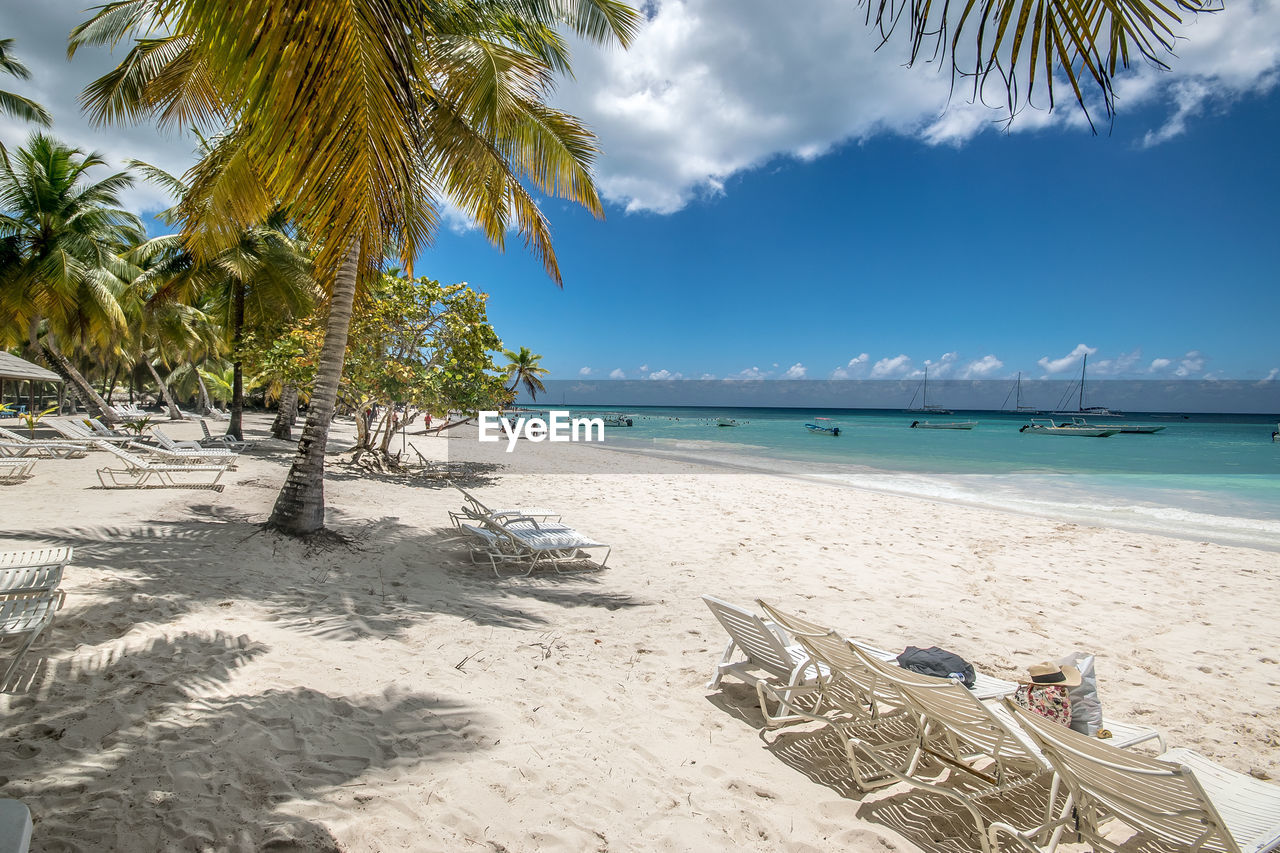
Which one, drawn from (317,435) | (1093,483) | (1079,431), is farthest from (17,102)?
(1079,431)

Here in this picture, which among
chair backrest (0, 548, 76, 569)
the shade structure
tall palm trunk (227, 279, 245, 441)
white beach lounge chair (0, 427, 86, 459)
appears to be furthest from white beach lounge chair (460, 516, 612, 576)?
tall palm trunk (227, 279, 245, 441)

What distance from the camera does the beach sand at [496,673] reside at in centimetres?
251

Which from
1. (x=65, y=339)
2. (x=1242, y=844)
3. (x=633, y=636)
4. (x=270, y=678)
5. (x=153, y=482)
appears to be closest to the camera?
(x=1242, y=844)

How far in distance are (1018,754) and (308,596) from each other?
16.4 ft

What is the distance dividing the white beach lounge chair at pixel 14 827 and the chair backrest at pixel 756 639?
3037 mm

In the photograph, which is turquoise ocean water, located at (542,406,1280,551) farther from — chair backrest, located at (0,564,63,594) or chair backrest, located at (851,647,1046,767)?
chair backrest, located at (0,564,63,594)

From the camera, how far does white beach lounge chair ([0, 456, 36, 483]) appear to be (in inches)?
364

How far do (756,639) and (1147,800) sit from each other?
1.97m

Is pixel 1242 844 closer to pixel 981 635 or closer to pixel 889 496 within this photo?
pixel 981 635

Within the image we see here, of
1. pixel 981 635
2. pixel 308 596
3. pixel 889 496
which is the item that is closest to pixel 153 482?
pixel 308 596

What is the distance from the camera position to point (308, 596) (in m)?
4.99

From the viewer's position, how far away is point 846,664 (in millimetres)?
3254

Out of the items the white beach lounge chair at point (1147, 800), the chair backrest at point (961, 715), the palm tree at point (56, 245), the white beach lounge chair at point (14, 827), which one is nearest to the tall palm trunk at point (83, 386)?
the palm tree at point (56, 245)

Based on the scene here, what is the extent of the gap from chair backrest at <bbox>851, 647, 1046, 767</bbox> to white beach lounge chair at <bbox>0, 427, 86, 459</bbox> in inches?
598
